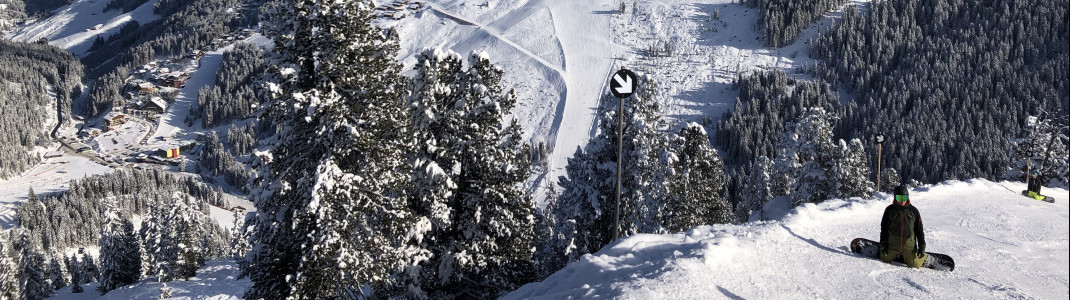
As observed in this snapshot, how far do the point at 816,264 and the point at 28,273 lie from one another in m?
77.7

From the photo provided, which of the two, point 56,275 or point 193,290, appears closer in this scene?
point 193,290

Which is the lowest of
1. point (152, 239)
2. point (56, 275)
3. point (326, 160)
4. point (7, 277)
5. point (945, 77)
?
point (56, 275)

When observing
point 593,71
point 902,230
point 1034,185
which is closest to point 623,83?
point 902,230

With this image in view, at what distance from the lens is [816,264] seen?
473 inches

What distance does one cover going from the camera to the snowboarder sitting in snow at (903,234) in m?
11.8

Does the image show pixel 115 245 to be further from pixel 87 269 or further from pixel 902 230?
pixel 902 230

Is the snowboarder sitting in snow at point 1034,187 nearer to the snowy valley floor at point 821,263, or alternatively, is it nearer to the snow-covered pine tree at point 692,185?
the snowy valley floor at point 821,263

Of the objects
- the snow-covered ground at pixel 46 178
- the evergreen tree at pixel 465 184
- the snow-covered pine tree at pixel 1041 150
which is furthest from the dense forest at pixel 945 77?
the snow-covered ground at pixel 46 178

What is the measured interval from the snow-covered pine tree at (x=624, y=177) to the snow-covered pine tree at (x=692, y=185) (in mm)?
1061

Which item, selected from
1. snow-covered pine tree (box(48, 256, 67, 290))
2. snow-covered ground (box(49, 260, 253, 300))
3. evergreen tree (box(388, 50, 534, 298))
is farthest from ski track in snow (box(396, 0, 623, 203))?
evergreen tree (box(388, 50, 534, 298))

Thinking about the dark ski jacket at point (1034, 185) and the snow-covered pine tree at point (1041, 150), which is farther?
the snow-covered pine tree at point (1041, 150)

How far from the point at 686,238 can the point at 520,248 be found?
6.09 metres

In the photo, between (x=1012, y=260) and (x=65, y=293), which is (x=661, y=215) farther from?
(x=65, y=293)

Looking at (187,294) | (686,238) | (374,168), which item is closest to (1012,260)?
(686,238)
